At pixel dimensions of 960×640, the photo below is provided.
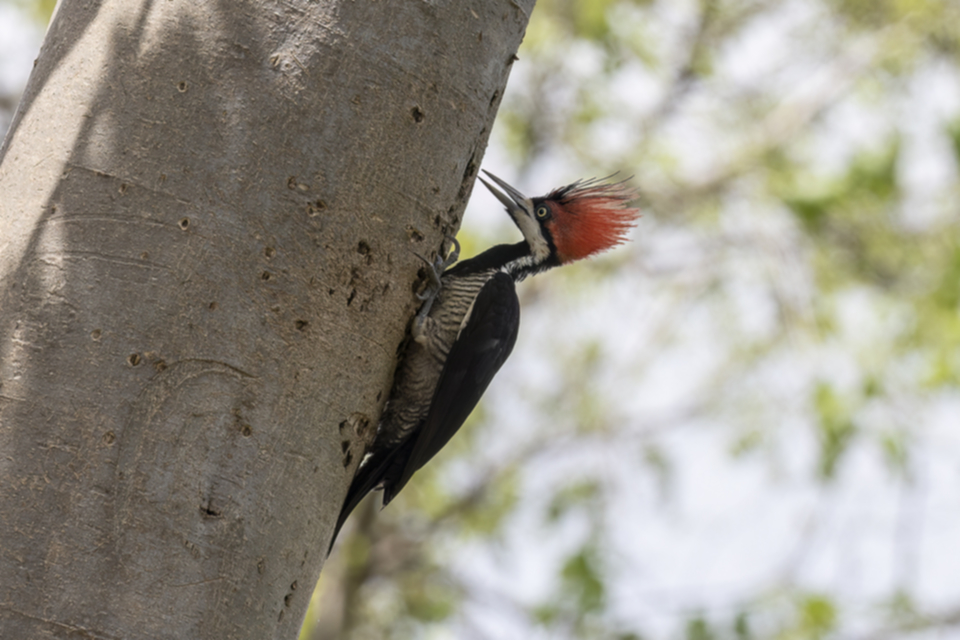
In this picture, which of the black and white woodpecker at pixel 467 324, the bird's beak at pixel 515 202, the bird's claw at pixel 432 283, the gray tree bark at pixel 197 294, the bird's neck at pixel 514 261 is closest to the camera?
the gray tree bark at pixel 197 294

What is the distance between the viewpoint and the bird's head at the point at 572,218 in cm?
312

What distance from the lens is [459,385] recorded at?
253 centimetres

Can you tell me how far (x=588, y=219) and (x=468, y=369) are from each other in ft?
2.84

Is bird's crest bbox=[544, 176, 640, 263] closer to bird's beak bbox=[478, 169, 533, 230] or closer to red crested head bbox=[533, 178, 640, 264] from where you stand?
red crested head bbox=[533, 178, 640, 264]

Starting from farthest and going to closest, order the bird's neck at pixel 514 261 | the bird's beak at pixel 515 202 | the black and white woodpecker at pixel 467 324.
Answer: the bird's beak at pixel 515 202, the bird's neck at pixel 514 261, the black and white woodpecker at pixel 467 324

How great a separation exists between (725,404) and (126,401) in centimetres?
672

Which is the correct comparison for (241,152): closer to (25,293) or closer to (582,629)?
(25,293)

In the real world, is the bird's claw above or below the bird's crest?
below

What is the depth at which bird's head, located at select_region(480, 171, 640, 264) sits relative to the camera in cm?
312

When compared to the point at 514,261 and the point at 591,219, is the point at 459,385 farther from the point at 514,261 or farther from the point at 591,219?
the point at 591,219

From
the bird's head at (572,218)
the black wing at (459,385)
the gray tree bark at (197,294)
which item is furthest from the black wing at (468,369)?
the gray tree bark at (197,294)

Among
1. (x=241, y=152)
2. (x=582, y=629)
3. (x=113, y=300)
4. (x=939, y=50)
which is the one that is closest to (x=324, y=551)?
(x=113, y=300)

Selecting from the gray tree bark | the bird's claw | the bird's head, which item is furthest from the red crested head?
the gray tree bark

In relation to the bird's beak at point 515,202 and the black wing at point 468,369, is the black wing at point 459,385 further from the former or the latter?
the bird's beak at point 515,202
